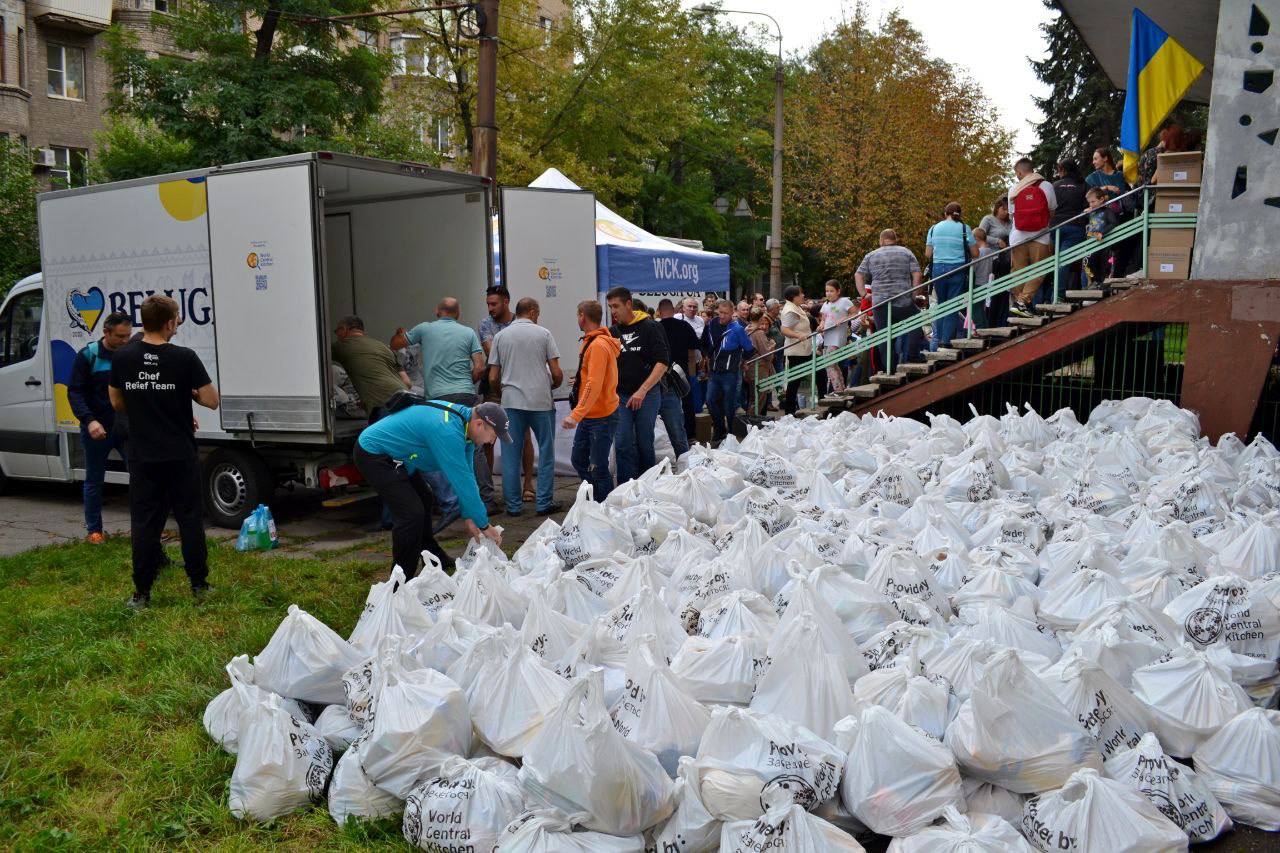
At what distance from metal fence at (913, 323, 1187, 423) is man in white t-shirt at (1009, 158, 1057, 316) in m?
0.72

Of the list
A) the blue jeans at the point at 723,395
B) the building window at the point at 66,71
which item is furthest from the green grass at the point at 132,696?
the building window at the point at 66,71

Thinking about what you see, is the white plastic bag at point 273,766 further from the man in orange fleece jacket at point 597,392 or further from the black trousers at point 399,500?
the man in orange fleece jacket at point 597,392

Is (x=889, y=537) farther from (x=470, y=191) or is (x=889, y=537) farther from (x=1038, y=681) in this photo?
(x=470, y=191)

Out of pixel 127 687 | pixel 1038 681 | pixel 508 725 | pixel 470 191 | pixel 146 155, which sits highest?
pixel 146 155

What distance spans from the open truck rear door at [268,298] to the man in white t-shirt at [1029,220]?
715 cm

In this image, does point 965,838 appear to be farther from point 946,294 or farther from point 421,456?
point 946,294

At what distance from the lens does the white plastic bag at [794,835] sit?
8.59 feet

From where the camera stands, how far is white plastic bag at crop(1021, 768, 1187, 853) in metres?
2.70

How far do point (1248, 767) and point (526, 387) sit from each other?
6264 mm

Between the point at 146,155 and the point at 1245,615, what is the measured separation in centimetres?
2042

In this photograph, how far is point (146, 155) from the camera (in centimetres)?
1941

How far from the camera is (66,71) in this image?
97.3ft

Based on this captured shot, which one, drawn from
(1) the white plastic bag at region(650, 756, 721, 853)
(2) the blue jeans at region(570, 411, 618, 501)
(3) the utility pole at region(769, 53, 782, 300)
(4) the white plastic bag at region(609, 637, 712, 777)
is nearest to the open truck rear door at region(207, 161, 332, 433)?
(2) the blue jeans at region(570, 411, 618, 501)

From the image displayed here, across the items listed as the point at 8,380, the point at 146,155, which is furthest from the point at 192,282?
the point at 146,155
